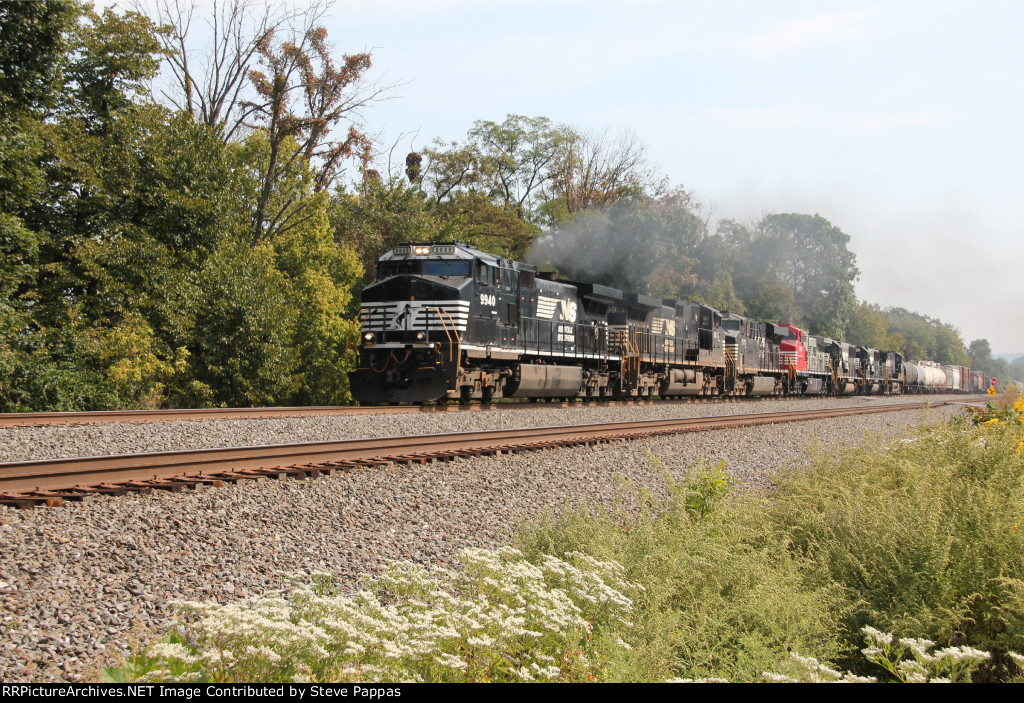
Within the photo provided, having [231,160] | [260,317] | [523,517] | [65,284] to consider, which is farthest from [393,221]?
[523,517]

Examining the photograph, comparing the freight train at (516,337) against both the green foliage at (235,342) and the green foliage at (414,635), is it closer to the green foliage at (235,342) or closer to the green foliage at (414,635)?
the green foliage at (235,342)

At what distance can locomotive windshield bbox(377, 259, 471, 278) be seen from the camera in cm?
1753

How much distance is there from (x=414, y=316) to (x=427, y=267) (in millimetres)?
1294

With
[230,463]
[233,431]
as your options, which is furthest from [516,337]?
[230,463]

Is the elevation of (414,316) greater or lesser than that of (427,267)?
lesser

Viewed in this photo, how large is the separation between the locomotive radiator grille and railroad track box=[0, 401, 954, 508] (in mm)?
5580

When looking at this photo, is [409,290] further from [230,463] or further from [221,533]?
[221,533]

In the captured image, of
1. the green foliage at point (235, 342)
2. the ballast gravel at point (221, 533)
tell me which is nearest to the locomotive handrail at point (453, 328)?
the green foliage at point (235, 342)

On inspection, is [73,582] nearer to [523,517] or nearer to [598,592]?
[598,592]

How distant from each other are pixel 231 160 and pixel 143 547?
77.8 feet

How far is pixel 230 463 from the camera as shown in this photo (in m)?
7.77

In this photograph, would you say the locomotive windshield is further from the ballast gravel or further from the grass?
the grass

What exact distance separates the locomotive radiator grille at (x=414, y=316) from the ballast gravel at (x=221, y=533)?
701 centimetres

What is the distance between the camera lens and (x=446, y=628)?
3.46 meters
